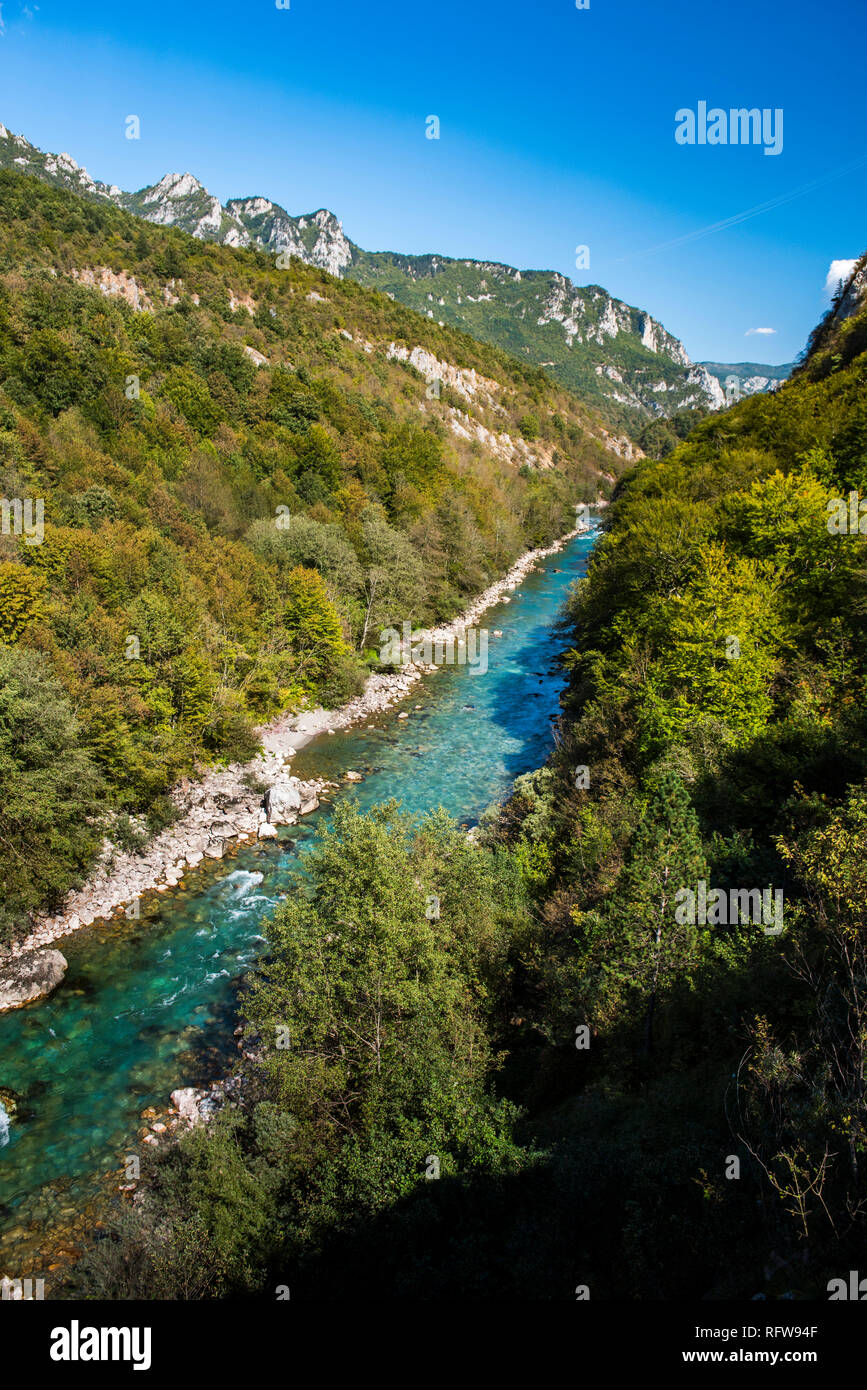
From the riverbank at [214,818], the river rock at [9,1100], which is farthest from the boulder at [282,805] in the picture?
the river rock at [9,1100]

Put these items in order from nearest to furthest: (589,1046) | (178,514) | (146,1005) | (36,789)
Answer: (589,1046)
(146,1005)
(36,789)
(178,514)

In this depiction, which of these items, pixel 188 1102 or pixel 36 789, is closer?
pixel 188 1102

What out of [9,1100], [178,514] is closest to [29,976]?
[9,1100]

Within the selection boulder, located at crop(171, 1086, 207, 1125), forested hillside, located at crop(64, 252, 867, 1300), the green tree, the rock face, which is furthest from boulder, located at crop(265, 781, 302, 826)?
boulder, located at crop(171, 1086, 207, 1125)

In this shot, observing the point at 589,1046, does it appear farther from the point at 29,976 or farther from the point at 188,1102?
the point at 29,976

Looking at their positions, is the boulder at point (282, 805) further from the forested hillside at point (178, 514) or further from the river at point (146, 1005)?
the forested hillside at point (178, 514)

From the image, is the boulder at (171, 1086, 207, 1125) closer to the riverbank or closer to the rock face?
the rock face

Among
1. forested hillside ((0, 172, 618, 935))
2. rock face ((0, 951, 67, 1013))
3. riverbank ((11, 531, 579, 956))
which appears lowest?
rock face ((0, 951, 67, 1013))
